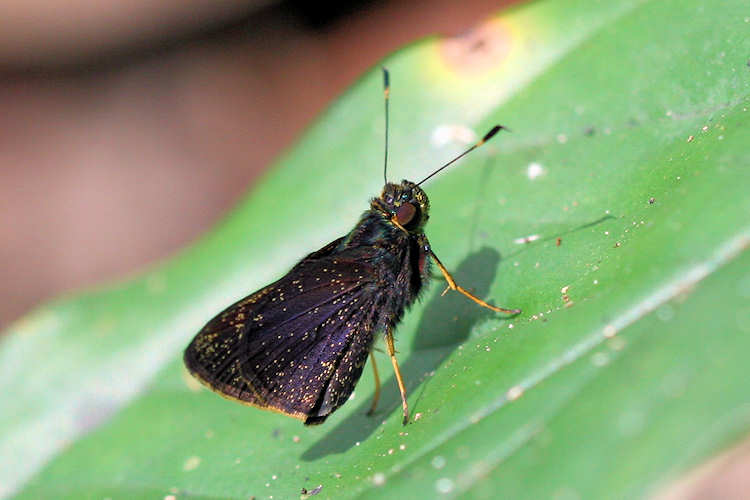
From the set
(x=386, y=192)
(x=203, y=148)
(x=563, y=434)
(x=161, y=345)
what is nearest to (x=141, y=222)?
(x=203, y=148)

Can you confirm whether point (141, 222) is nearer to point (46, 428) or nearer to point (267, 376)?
point (46, 428)

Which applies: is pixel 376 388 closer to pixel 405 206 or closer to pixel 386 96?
pixel 405 206

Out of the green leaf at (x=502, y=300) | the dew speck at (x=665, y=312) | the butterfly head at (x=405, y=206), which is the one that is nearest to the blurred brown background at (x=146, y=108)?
the green leaf at (x=502, y=300)

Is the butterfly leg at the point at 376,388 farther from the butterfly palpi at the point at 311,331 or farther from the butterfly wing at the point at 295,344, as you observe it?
the butterfly wing at the point at 295,344

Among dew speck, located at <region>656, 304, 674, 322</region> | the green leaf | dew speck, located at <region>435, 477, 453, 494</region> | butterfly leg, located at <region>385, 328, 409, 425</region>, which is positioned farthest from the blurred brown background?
dew speck, located at <region>435, 477, 453, 494</region>

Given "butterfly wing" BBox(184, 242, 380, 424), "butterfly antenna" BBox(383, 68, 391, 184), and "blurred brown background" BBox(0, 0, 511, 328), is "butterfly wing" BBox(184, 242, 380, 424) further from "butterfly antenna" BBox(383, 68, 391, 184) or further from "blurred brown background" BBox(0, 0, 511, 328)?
"blurred brown background" BBox(0, 0, 511, 328)

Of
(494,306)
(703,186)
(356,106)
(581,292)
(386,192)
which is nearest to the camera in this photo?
(703,186)
